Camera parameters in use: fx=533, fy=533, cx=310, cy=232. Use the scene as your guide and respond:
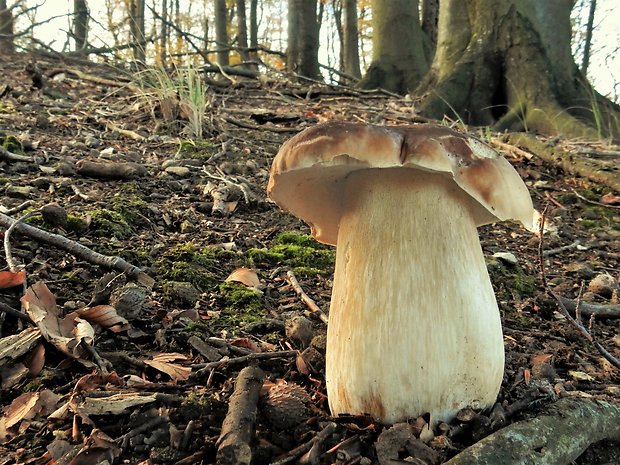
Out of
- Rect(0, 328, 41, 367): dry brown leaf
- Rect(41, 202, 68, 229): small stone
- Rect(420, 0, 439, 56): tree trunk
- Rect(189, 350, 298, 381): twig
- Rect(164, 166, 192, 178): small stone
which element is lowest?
Rect(189, 350, 298, 381): twig

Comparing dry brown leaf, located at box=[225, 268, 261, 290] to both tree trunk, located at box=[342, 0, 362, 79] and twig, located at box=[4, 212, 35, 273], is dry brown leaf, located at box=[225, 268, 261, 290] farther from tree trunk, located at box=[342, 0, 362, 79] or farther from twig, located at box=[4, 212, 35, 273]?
tree trunk, located at box=[342, 0, 362, 79]

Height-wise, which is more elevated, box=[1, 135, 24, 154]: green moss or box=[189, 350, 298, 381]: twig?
box=[1, 135, 24, 154]: green moss

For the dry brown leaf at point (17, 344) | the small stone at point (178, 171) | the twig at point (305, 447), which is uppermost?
the small stone at point (178, 171)

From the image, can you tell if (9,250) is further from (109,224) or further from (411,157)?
(411,157)

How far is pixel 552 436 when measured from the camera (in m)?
1.43

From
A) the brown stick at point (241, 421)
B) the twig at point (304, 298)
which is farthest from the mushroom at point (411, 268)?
the twig at point (304, 298)

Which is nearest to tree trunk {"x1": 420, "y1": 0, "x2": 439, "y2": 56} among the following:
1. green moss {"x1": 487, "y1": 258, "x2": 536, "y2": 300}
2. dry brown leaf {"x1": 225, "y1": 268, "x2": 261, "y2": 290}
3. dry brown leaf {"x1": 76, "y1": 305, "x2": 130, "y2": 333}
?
green moss {"x1": 487, "y1": 258, "x2": 536, "y2": 300}

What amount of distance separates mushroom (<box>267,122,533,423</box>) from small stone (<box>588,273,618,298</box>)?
4.95 ft

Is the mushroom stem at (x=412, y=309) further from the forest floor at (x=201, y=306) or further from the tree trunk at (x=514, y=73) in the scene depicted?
the tree trunk at (x=514, y=73)

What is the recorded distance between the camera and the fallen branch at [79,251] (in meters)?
2.33

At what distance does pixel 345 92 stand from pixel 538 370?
5.97 metres

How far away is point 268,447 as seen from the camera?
1.44 meters

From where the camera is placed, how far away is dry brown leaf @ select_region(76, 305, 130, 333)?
1953 mm

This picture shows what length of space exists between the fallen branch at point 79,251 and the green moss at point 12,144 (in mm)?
1456
